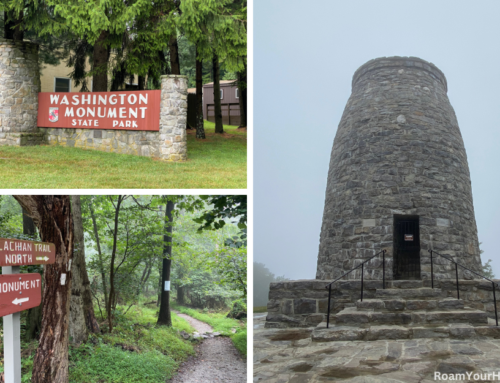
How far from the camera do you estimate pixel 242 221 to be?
6000 mm

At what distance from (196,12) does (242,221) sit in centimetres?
805

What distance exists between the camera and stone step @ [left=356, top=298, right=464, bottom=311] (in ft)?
26.8

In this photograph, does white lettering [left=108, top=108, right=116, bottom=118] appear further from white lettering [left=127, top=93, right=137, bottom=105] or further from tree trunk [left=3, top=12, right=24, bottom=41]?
tree trunk [left=3, top=12, right=24, bottom=41]

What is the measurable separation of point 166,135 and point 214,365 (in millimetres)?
5591

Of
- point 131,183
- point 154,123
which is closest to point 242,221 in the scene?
point 131,183

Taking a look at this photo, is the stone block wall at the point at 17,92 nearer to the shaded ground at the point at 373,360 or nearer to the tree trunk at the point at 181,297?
the tree trunk at the point at 181,297

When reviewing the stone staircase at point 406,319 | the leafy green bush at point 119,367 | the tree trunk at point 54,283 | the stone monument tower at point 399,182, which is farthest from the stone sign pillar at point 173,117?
the stone staircase at point 406,319

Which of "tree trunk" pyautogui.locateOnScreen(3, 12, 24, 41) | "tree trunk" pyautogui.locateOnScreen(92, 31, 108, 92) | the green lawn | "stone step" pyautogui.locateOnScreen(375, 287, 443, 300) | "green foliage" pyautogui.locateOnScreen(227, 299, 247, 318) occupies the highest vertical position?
"tree trunk" pyautogui.locateOnScreen(3, 12, 24, 41)

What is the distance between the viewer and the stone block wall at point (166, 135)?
11.3 metres

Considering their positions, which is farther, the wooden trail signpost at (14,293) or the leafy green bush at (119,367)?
the leafy green bush at (119,367)

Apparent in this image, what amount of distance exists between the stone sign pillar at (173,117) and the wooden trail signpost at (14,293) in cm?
754

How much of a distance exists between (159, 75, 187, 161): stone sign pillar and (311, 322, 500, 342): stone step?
6183 millimetres

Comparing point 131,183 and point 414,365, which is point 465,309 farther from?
point 131,183

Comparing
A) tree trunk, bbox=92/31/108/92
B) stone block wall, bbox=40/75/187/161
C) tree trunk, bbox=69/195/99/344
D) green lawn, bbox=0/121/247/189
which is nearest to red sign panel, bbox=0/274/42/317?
tree trunk, bbox=69/195/99/344
